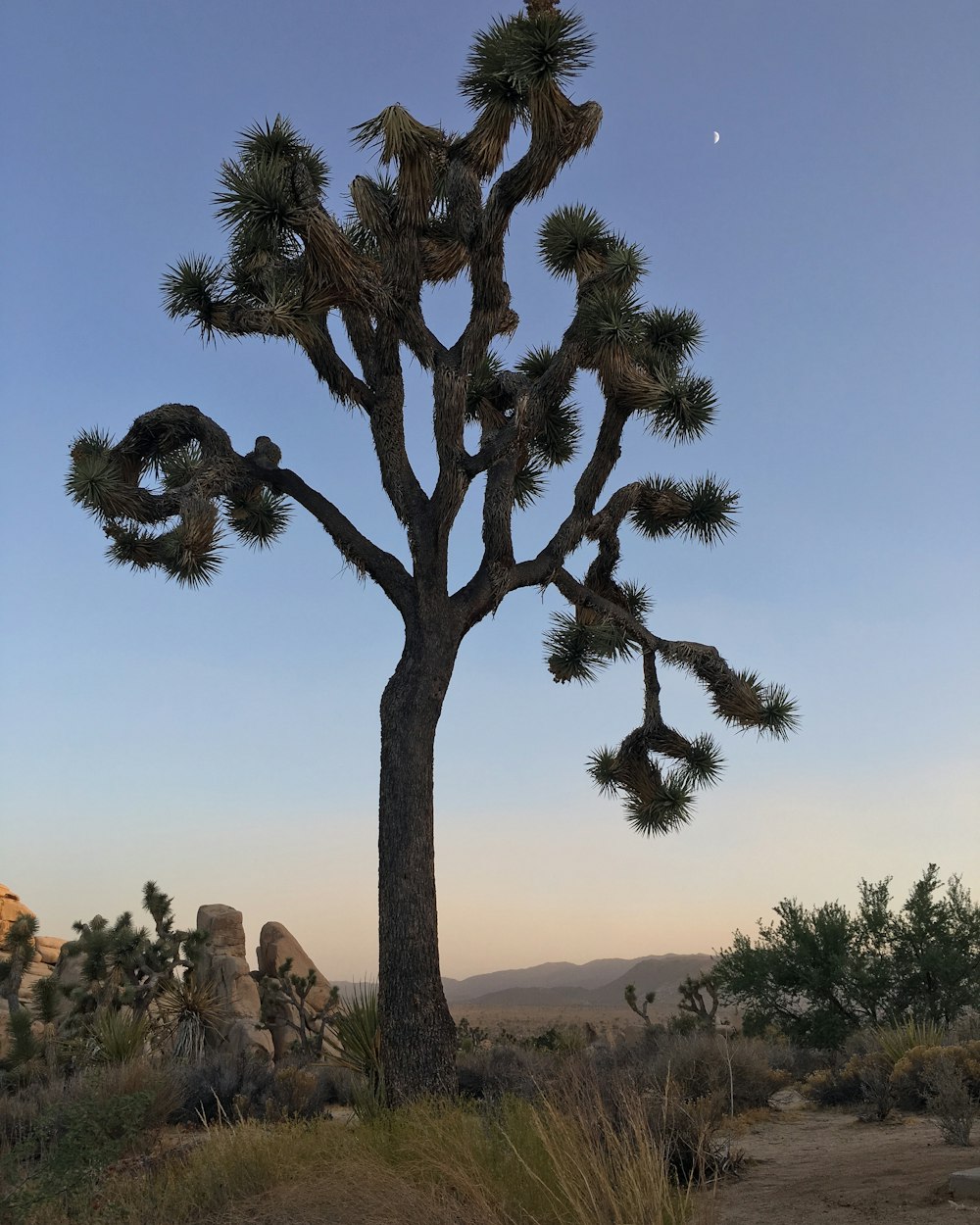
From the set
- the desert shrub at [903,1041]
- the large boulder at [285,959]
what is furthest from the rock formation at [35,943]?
the desert shrub at [903,1041]

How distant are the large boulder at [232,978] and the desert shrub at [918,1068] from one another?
34.3ft

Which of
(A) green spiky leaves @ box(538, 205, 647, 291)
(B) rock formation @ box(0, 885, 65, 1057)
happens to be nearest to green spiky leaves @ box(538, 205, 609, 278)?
(A) green spiky leaves @ box(538, 205, 647, 291)

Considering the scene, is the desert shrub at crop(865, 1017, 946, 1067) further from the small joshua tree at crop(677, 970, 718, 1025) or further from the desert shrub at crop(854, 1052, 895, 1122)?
the small joshua tree at crop(677, 970, 718, 1025)

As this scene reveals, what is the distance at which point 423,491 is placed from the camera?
11.8 metres

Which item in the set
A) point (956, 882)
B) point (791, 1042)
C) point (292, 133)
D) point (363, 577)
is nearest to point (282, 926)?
point (791, 1042)

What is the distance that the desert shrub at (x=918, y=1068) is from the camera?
10.9 meters

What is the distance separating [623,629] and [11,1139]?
866cm

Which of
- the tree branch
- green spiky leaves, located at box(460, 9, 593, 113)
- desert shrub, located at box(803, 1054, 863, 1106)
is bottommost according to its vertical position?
desert shrub, located at box(803, 1054, 863, 1106)

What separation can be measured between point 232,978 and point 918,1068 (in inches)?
637

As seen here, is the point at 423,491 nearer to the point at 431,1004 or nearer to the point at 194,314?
the point at 194,314

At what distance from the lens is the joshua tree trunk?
951cm

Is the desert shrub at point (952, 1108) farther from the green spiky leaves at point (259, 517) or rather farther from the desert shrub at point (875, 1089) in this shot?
the green spiky leaves at point (259, 517)

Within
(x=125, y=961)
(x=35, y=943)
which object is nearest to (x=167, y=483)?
(x=125, y=961)

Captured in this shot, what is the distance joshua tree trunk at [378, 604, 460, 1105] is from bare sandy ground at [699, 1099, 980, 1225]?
289 centimetres
